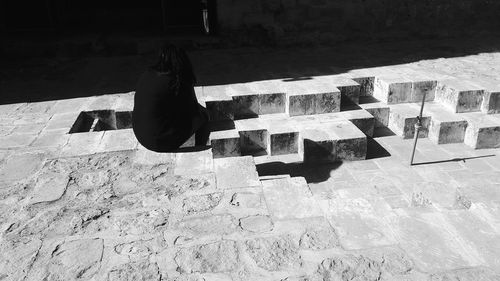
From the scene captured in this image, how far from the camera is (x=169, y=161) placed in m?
5.04

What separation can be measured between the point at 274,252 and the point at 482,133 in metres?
4.30

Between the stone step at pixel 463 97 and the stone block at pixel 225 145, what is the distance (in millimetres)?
3404

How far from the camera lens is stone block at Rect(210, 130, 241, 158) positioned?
5964 millimetres

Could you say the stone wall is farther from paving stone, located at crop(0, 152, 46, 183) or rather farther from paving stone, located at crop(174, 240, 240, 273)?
paving stone, located at crop(174, 240, 240, 273)

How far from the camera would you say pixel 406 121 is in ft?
22.3

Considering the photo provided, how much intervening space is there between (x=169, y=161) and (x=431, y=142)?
3911 millimetres

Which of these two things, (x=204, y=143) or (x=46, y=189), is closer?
(x=46, y=189)

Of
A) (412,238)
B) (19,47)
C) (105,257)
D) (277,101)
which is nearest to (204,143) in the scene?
(277,101)

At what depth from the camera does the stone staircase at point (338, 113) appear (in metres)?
6.16

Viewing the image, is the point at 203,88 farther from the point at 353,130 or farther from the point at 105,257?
the point at 105,257

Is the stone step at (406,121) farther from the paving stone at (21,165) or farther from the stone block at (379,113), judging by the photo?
the paving stone at (21,165)

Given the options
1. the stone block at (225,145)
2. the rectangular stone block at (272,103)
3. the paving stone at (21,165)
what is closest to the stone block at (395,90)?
the rectangular stone block at (272,103)

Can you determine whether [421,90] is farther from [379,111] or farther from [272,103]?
[272,103]

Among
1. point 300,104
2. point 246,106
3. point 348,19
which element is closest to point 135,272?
point 246,106
